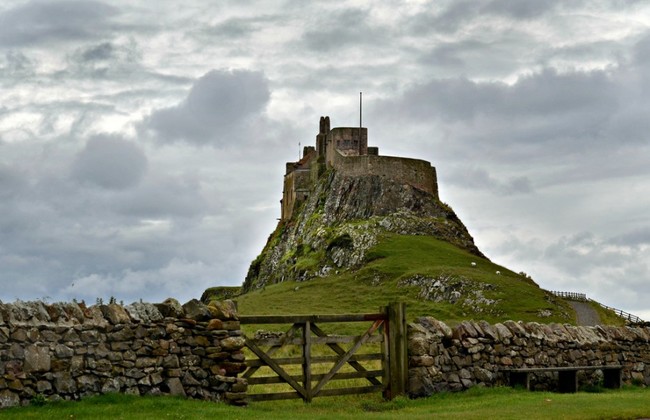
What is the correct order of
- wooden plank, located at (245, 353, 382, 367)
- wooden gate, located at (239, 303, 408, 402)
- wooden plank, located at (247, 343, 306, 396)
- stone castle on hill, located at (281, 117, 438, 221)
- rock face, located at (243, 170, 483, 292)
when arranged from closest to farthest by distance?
wooden plank, located at (247, 343, 306, 396) < wooden plank, located at (245, 353, 382, 367) < wooden gate, located at (239, 303, 408, 402) < rock face, located at (243, 170, 483, 292) < stone castle on hill, located at (281, 117, 438, 221)

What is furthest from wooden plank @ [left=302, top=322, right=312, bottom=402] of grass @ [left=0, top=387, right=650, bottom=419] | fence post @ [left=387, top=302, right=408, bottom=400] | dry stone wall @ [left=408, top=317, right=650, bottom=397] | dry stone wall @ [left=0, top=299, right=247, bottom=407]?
dry stone wall @ [left=408, top=317, right=650, bottom=397]

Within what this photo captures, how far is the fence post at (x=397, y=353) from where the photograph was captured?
2303cm

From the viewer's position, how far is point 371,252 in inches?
3846

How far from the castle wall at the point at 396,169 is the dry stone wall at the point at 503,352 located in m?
86.1

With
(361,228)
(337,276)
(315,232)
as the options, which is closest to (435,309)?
→ (337,276)

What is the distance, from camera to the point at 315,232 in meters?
112

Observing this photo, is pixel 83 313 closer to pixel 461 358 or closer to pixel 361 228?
pixel 461 358

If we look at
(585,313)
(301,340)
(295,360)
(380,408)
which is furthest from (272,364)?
(585,313)

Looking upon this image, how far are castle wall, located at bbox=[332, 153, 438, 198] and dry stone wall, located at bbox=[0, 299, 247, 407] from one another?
94.8 metres

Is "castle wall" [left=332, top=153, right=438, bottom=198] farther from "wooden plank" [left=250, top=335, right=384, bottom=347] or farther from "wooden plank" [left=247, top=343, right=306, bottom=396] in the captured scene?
"wooden plank" [left=247, top=343, right=306, bottom=396]

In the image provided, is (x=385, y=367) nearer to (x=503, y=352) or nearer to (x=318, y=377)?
(x=318, y=377)

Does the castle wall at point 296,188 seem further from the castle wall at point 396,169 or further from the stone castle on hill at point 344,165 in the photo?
the castle wall at point 396,169

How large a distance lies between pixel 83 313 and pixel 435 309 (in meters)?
59.7

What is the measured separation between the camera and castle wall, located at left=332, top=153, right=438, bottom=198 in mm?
115000
